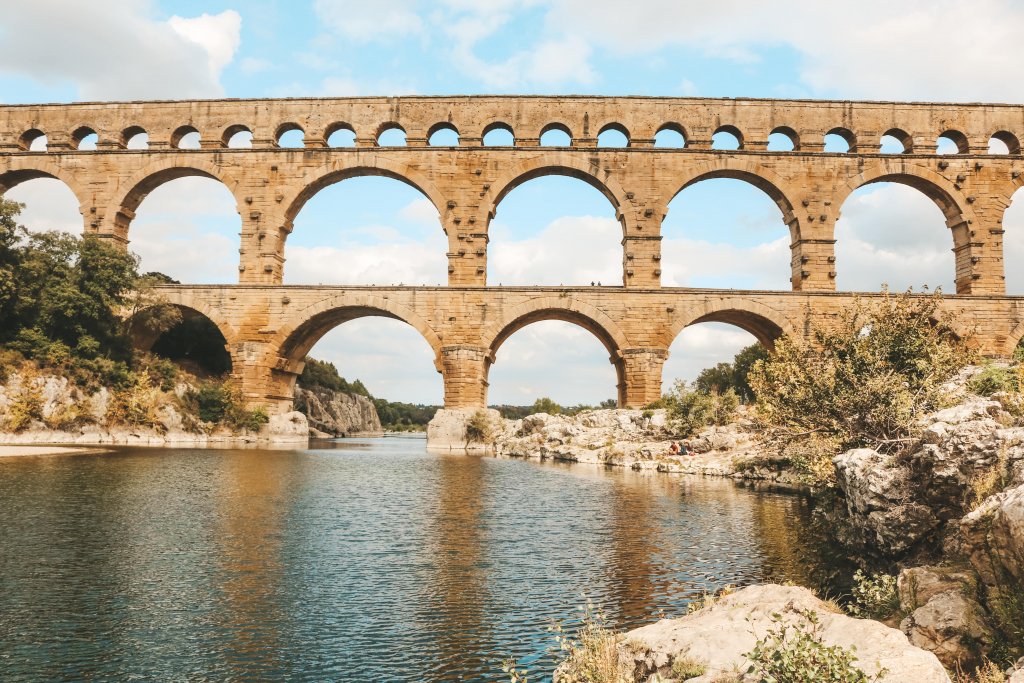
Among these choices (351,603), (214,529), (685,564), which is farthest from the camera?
(214,529)

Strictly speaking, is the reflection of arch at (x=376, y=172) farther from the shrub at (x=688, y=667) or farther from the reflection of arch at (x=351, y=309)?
the shrub at (x=688, y=667)

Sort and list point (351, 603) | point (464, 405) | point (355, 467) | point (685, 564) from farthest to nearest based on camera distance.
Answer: point (464, 405), point (355, 467), point (685, 564), point (351, 603)

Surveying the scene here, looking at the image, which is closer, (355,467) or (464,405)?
(355,467)

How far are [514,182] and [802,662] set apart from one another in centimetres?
2744

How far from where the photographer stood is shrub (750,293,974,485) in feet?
28.5

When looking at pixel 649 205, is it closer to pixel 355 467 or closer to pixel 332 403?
pixel 355 467

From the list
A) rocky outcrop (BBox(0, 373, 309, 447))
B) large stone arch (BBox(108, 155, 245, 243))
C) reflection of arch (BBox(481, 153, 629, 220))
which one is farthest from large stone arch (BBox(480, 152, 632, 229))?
rocky outcrop (BBox(0, 373, 309, 447))

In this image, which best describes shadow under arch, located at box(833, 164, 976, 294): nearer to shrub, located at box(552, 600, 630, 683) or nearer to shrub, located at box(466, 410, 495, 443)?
shrub, located at box(466, 410, 495, 443)

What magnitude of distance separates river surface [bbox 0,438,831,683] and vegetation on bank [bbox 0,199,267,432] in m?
13.2

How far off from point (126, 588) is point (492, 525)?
4640 mm

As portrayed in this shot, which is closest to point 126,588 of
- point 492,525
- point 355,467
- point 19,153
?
point 492,525

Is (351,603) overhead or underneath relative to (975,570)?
underneath

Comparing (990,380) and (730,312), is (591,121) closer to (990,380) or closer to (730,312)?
(730,312)

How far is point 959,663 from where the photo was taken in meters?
3.65
